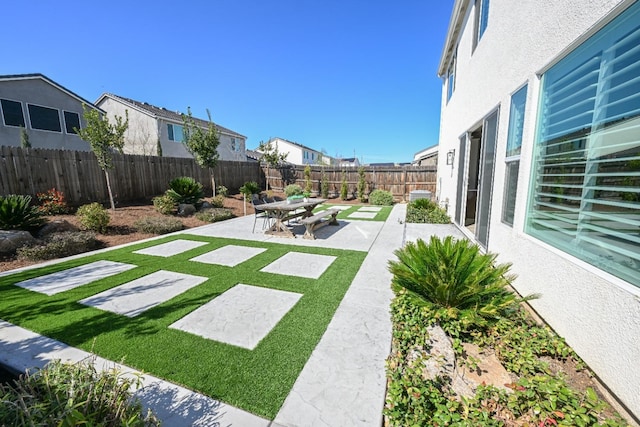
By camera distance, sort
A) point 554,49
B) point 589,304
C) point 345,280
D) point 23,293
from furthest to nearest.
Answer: point 345,280, point 23,293, point 554,49, point 589,304

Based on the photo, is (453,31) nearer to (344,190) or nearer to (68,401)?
(344,190)

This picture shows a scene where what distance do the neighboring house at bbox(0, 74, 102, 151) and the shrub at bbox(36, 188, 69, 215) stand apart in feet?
30.5

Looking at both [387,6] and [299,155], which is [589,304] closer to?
[387,6]

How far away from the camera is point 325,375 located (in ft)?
6.77

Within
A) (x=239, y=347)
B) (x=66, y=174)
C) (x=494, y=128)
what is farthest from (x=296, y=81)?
(x=239, y=347)

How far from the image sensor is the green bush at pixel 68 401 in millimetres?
1088

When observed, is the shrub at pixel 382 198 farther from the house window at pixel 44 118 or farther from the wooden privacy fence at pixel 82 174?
the house window at pixel 44 118

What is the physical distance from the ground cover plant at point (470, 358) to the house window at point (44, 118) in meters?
20.4

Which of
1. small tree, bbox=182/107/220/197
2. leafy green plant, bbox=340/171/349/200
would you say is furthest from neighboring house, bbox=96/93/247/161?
leafy green plant, bbox=340/171/349/200

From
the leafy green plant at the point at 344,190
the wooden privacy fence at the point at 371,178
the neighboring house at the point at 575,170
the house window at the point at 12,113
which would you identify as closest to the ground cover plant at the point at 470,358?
the neighboring house at the point at 575,170

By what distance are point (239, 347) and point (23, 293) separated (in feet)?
12.0

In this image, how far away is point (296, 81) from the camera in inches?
699

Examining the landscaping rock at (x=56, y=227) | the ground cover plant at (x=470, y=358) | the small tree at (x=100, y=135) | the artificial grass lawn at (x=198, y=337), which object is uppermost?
the small tree at (x=100, y=135)

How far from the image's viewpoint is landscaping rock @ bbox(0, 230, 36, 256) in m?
5.01
